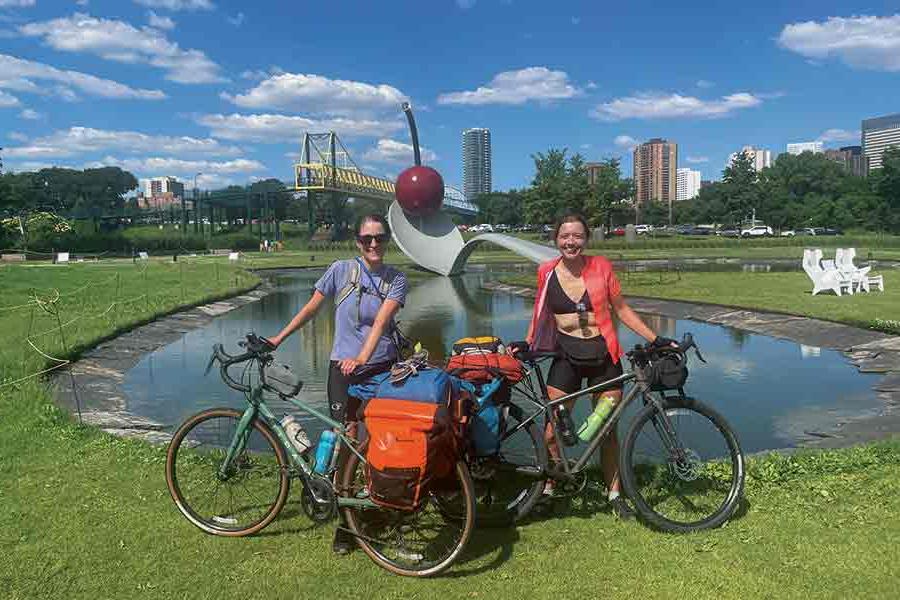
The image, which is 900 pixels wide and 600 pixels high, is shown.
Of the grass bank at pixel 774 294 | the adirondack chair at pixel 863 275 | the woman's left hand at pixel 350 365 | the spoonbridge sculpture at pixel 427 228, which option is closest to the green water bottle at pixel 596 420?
the woman's left hand at pixel 350 365

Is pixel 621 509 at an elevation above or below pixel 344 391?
below

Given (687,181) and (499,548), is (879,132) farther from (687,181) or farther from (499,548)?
(499,548)

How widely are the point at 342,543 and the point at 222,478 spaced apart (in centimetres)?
84

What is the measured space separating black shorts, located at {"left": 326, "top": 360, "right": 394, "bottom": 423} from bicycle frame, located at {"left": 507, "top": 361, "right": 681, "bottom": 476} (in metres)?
0.84

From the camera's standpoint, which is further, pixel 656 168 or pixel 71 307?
pixel 656 168

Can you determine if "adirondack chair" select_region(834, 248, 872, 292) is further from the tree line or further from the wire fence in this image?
the tree line

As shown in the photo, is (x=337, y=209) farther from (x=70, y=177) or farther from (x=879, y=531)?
(x=879, y=531)

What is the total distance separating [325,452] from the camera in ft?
12.0

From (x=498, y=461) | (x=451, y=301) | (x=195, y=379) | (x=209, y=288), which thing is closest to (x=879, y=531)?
(x=498, y=461)

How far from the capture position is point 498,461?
3877 millimetres

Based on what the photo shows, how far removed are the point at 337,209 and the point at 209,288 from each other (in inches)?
2423

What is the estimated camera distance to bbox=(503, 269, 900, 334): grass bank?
13230 mm

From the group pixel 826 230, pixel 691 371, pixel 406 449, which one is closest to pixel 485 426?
pixel 406 449

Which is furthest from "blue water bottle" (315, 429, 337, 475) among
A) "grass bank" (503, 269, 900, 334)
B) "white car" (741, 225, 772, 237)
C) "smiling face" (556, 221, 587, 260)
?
"white car" (741, 225, 772, 237)
